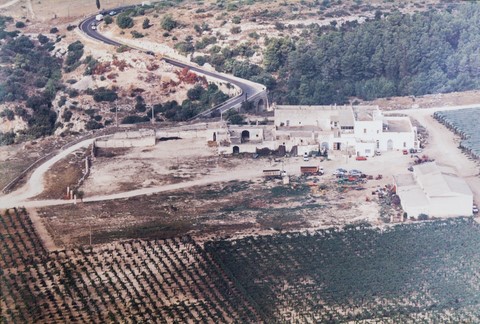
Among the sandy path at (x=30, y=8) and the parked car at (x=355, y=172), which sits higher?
the sandy path at (x=30, y=8)

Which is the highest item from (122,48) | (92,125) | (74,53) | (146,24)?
(146,24)

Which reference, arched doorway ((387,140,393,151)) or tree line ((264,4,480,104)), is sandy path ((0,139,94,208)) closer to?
tree line ((264,4,480,104))

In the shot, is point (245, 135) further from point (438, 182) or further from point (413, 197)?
point (438, 182)

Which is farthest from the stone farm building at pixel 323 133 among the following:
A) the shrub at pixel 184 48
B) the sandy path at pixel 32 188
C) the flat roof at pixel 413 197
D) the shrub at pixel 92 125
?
the shrub at pixel 184 48

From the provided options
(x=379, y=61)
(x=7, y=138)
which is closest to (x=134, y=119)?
(x=7, y=138)

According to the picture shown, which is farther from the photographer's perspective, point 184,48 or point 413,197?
point 184,48

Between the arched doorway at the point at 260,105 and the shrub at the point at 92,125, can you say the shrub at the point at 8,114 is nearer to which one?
the shrub at the point at 92,125
